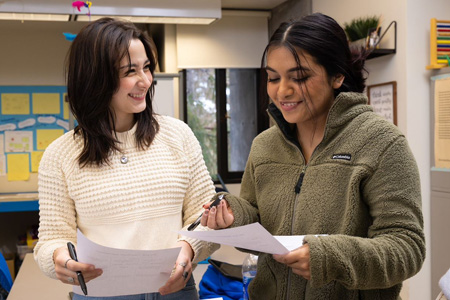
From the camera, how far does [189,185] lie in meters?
1.51

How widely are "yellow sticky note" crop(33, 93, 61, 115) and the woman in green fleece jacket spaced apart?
4.35 metres

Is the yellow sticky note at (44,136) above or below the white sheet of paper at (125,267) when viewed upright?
above

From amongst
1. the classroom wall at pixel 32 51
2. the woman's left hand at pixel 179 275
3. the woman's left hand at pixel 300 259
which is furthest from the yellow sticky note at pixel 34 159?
the woman's left hand at pixel 300 259

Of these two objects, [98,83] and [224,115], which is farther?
[224,115]

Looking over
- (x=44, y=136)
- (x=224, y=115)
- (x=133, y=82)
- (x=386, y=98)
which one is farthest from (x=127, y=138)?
(x=44, y=136)

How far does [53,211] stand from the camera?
55.5 inches

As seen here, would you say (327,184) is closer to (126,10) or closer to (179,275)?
(179,275)

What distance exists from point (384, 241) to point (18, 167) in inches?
189

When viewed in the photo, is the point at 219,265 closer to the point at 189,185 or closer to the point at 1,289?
the point at 189,185

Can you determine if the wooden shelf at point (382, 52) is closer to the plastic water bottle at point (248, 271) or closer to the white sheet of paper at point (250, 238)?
the plastic water bottle at point (248, 271)

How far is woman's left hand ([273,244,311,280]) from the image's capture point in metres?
0.96

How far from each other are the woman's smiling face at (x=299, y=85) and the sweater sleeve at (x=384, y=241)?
7.8 inches

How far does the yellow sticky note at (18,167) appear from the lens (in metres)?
5.14

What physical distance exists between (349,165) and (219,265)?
102cm
